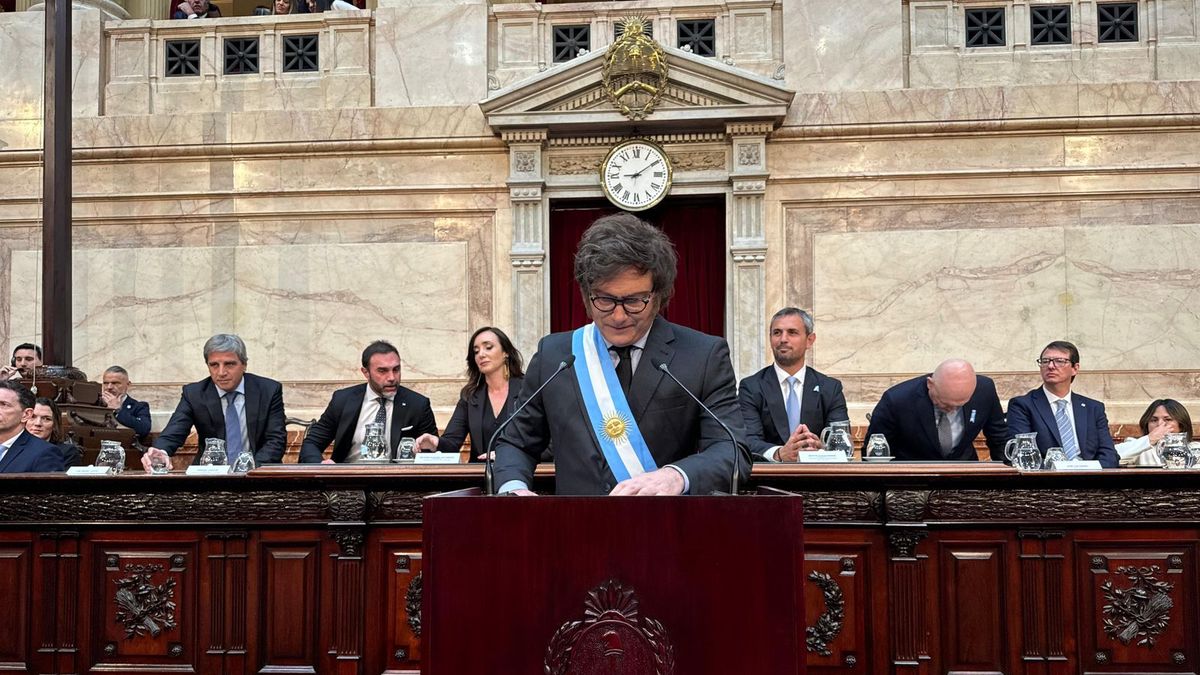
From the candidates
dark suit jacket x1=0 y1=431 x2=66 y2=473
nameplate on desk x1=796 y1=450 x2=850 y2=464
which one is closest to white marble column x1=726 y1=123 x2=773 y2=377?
nameplate on desk x1=796 y1=450 x2=850 y2=464

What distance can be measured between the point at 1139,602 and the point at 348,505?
3.02 metres

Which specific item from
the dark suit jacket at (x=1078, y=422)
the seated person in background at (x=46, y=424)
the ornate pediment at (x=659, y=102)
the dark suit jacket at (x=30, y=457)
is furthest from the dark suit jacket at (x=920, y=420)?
the ornate pediment at (x=659, y=102)

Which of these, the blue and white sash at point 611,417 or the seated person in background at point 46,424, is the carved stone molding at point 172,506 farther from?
the blue and white sash at point 611,417

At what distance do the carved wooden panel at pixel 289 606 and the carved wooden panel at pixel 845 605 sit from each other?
6.33 ft

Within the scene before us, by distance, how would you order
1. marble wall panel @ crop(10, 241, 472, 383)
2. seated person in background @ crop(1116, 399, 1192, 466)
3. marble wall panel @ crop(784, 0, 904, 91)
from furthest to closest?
marble wall panel @ crop(10, 241, 472, 383)
marble wall panel @ crop(784, 0, 904, 91)
seated person in background @ crop(1116, 399, 1192, 466)

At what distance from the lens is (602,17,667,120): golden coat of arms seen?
31.2ft

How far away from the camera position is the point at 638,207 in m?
9.69

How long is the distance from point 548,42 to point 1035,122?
3.76 metres

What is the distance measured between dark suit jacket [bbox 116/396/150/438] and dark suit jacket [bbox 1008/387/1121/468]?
19.0ft

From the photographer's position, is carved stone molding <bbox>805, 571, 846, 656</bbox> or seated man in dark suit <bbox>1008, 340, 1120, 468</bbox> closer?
carved stone molding <bbox>805, 571, 846, 656</bbox>

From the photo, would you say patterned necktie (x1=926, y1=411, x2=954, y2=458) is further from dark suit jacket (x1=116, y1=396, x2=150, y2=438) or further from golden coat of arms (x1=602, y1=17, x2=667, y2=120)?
dark suit jacket (x1=116, y1=396, x2=150, y2=438)

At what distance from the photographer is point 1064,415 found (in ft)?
21.3

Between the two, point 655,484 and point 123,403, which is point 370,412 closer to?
point 123,403

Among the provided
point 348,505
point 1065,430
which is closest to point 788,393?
point 1065,430
